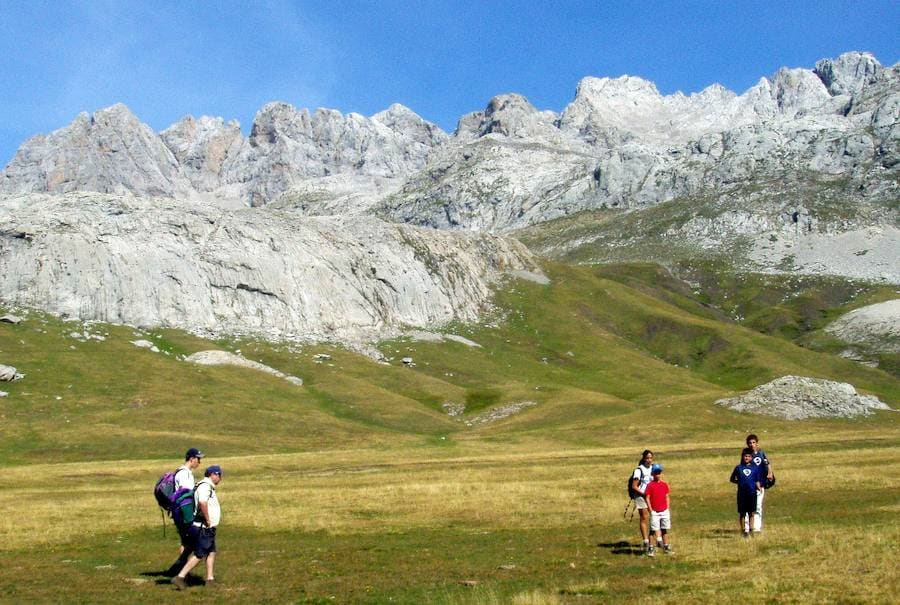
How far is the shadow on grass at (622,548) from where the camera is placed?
28094 millimetres

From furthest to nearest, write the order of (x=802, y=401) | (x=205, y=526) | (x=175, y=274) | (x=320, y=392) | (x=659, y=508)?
(x=175, y=274) → (x=320, y=392) → (x=802, y=401) → (x=659, y=508) → (x=205, y=526)

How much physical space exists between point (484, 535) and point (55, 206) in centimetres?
18512

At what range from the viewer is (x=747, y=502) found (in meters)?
29.8

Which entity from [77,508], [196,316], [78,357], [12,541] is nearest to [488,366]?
[196,316]

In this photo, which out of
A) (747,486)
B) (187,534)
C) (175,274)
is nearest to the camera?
(187,534)

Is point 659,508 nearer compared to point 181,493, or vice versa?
point 181,493

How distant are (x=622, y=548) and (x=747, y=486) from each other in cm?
522

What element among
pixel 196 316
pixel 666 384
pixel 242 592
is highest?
pixel 196 316

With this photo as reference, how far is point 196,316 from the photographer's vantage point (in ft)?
560

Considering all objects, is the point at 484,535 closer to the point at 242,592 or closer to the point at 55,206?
the point at 242,592

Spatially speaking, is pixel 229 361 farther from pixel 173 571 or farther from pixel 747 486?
pixel 747 486

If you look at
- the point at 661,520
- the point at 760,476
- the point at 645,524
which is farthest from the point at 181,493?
the point at 760,476

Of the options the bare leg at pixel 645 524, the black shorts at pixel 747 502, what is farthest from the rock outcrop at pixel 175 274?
the bare leg at pixel 645 524

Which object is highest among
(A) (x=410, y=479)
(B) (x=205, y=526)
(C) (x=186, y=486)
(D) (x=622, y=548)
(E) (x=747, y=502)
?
(C) (x=186, y=486)
